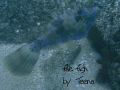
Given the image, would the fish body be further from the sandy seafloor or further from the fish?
the sandy seafloor

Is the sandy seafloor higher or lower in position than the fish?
lower

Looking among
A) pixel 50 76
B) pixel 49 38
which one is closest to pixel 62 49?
pixel 49 38

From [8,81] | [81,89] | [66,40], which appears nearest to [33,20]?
[66,40]

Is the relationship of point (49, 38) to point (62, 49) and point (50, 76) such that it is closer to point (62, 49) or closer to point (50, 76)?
point (62, 49)

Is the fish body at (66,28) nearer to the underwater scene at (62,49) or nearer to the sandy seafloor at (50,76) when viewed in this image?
the underwater scene at (62,49)

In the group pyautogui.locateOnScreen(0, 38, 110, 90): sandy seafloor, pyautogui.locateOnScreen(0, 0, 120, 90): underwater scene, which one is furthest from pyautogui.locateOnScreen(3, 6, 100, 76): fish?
pyautogui.locateOnScreen(0, 38, 110, 90): sandy seafloor

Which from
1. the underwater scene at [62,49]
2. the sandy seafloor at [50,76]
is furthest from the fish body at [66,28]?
the sandy seafloor at [50,76]

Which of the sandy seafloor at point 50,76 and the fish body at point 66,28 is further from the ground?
the fish body at point 66,28

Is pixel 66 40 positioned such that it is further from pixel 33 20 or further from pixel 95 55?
pixel 33 20
